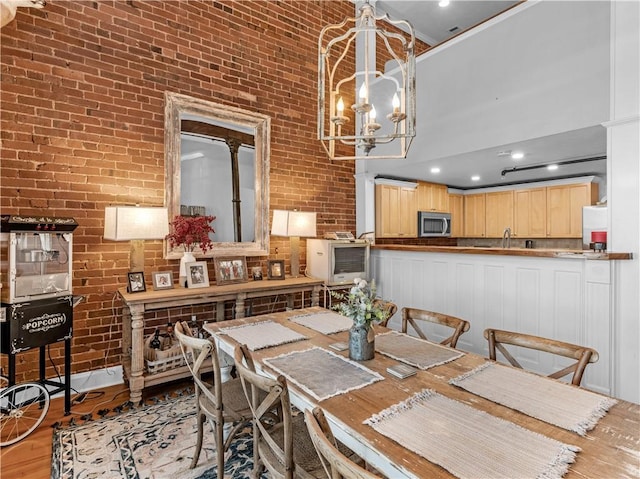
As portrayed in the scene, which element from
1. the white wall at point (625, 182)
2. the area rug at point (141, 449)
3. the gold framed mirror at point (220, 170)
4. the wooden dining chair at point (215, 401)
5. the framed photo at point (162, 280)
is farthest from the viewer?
the gold framed mirror at point (220, 170)

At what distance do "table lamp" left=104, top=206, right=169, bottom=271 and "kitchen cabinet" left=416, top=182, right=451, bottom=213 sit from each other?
13.3ft

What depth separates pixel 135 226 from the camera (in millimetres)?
2832

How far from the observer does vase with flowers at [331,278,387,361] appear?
5.31ft

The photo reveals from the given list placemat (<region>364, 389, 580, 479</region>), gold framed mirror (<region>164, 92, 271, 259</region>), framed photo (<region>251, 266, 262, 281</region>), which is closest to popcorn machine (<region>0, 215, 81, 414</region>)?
gold framed mirror (<region>164, 92, 271, 259</region>)

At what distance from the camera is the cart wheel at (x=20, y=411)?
2.24 metres

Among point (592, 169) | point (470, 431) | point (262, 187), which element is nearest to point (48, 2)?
point (262, 187)

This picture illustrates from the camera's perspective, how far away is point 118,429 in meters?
2.35

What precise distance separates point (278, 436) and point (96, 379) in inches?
88.5

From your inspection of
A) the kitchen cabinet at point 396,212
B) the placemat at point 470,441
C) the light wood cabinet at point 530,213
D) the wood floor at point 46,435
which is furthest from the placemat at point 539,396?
the light wood cabinet at point 530,213

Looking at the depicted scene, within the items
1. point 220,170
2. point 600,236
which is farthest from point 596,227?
point 220,170

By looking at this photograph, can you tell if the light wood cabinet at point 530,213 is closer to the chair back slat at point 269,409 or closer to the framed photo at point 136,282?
the chair back slat at point 269,409

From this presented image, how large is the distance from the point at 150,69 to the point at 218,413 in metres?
3.05

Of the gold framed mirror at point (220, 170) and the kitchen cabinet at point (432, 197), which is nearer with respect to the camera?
the gold framed mirror at point (220, 170)

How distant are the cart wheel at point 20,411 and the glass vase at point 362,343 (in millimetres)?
2124
